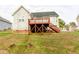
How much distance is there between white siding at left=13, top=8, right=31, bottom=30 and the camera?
16.2ft

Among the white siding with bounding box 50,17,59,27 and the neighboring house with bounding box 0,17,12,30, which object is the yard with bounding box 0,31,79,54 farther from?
the white siding with bounding box 50,17,59,27

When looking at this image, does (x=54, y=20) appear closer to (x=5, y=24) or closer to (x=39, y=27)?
(x=39, y=27)

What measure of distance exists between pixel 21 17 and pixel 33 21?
23 cm

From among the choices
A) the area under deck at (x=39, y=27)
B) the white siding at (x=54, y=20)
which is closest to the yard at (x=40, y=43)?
the area under deck at (x=39, y=27)

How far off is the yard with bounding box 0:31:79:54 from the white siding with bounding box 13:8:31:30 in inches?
5.8

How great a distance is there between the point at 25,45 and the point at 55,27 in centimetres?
63

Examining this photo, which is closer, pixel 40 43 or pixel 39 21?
pixel 40 43

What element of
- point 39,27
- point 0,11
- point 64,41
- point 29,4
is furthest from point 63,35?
point 0,11

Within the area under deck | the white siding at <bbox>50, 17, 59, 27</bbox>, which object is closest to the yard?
the area under deck

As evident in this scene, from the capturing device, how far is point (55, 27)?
4887 millimetres

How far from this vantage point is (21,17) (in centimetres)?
494

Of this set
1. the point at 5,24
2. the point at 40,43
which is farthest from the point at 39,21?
the point at 5,24

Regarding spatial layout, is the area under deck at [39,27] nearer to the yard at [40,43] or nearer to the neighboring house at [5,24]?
the yard at [40,43]

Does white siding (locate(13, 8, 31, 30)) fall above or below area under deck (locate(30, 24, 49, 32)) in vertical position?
above
